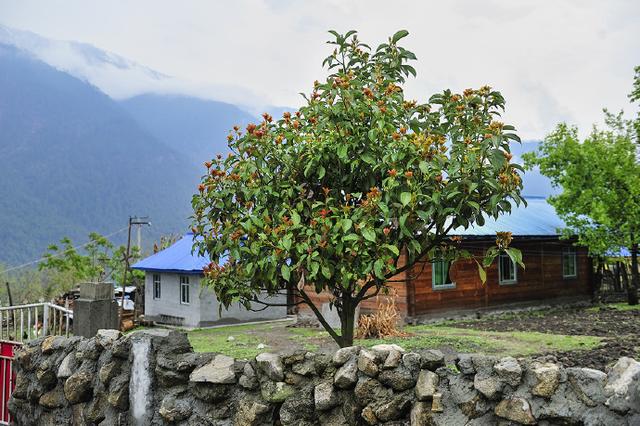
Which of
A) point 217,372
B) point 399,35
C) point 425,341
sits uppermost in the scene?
point 399,35

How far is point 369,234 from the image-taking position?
591cm

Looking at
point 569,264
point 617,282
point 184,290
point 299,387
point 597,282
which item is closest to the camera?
point 299,387

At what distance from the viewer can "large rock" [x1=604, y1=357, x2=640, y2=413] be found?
4.20m

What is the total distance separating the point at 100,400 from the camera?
6.95 metres

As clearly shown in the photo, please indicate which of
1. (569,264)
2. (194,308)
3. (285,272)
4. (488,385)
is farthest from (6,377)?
(569,264)

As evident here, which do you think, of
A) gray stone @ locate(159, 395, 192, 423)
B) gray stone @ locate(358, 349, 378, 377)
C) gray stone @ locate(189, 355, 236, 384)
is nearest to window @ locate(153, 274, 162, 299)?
gray stone @ locate(159, 395, 192, 423)

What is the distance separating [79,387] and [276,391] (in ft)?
8.74

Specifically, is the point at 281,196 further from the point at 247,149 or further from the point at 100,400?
the point at 100,400

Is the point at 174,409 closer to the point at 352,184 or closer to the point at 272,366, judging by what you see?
the point at 272,366

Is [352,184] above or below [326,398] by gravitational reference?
above

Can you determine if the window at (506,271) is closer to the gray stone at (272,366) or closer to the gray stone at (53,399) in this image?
the gray stone at (53,399)

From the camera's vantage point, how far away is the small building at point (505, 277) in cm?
1999

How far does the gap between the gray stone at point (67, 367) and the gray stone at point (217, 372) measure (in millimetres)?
1922

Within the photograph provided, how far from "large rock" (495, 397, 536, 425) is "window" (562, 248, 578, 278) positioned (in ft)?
75.0
